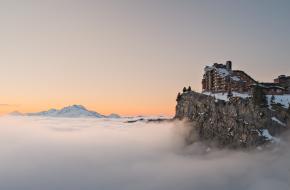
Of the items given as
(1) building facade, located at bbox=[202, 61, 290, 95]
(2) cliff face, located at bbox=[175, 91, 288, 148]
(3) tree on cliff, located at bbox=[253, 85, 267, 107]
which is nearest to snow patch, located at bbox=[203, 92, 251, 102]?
(2) cliff face, located at bbox=[175, 91, 288, 148]

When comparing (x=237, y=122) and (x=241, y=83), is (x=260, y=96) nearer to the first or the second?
(x=237, y=122)

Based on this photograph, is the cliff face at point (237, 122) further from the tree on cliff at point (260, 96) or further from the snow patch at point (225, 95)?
the snow patch at point (225, 95)

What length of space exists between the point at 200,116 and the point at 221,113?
84.4 feet

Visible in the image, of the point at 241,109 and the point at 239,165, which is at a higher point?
the point at 241,109

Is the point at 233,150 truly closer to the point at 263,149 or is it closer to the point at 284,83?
the point at 263,149

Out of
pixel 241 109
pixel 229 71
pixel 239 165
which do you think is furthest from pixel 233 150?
pixel 229 71

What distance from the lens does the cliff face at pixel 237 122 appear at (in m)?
143

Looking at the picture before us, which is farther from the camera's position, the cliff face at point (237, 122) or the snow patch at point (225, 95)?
the snow patch at point (225, 95)

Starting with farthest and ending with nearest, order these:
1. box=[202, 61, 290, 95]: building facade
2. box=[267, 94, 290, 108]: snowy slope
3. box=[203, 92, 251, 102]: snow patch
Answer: box=[203, 92, 251, 102]: snow patch < box=[202, 61, 290, 95]: building facade < box=[267, 94, 290, 108]: snowy slope

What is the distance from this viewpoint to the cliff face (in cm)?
14300

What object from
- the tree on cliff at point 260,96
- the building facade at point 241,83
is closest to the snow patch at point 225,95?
the building facade at point 241,83

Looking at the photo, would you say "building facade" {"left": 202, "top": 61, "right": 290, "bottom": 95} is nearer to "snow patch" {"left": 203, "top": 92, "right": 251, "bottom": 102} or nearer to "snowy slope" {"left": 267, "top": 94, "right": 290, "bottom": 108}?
"snow patch" {"left": 203, "top": 92, "right": 251, "bottom": 102}

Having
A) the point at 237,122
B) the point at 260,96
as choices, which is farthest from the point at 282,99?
the point at 237,122

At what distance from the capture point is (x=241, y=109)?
513ft
